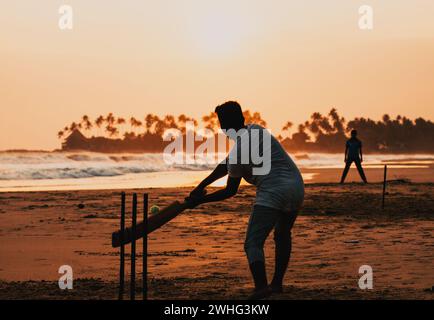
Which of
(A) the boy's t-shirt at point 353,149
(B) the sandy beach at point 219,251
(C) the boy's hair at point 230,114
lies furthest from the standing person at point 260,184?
(A) the boy's t-shirt at point 353,149

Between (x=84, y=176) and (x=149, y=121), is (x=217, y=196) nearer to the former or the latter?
(x=84, y=176)

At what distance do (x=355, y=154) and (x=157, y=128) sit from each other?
513 ft

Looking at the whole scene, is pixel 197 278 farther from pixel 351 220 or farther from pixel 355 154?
pixel 355 154

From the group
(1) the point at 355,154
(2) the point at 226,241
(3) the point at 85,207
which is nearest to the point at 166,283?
(2) the point at 226,241

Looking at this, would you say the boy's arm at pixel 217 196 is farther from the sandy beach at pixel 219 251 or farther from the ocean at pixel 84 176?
the ocean at pixel 84 176

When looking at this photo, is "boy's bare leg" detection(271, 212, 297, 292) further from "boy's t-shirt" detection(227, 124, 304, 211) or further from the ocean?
the ocean

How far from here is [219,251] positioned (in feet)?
37.6

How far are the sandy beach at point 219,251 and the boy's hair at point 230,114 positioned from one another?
1590 millimetres

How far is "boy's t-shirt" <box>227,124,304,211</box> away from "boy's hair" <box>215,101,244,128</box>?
0.40 ft

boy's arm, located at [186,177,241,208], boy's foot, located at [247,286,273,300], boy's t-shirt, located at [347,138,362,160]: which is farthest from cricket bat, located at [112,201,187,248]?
boy's t-shirt, located at [347,138,362,160]

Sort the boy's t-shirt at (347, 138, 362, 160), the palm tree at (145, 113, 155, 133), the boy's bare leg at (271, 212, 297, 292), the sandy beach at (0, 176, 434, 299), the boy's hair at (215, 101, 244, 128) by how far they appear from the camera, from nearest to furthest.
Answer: the boy's hair at (215, 101, 244, 128), the boy's bare leg at (271, 212, 297, 292), the sandy beach at (0, 176, 434, 299), the boy's t-shirt at (347, 138, 362, 160), the palm tree at (145, 113, 155, 133)

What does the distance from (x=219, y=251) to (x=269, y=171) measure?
12.9 feet

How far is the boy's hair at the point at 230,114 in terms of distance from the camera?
775cm

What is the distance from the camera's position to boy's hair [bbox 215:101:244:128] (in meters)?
7.75
